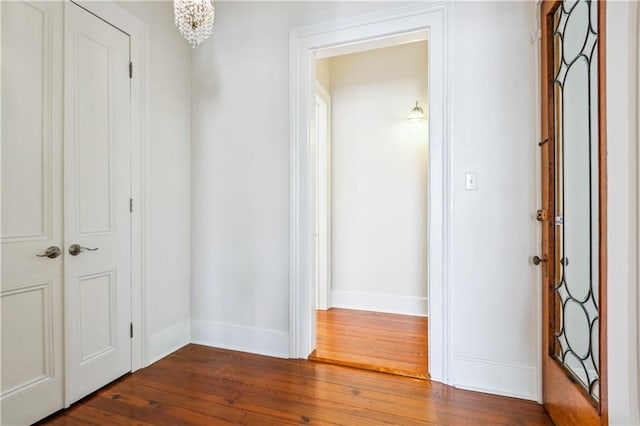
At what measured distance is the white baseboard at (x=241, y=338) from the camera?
2.68m

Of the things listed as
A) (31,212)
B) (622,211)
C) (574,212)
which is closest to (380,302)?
(574,212)

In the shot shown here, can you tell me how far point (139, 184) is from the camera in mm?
2463

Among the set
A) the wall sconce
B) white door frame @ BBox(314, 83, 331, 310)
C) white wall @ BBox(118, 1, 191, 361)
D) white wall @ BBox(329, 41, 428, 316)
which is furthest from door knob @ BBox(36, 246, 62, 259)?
the wall sconce

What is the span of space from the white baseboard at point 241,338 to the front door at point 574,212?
1.75 metres

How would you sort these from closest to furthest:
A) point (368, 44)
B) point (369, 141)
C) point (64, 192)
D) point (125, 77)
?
point (64, 192) → point (125, 77) → point (368, 44) → point (369, 141)

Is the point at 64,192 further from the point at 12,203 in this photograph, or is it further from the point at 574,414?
the point at 574,414

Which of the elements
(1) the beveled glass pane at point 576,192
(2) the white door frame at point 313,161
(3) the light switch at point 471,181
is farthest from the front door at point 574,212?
(2) the white door frame at point 313,161

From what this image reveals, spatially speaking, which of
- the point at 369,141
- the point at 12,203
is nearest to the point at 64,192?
the point at 12,203

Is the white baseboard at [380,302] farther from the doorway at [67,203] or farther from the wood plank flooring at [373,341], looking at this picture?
the doorway at [67,203]

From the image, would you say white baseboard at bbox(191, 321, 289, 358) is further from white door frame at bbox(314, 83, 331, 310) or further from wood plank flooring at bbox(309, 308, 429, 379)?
white door frame at bbox(314, 83, 331, 310)

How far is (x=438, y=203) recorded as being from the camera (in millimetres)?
2256

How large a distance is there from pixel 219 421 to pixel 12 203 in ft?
5.07

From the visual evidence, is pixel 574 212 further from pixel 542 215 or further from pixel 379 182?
Answer: pixel 379 182

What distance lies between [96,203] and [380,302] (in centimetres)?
279
